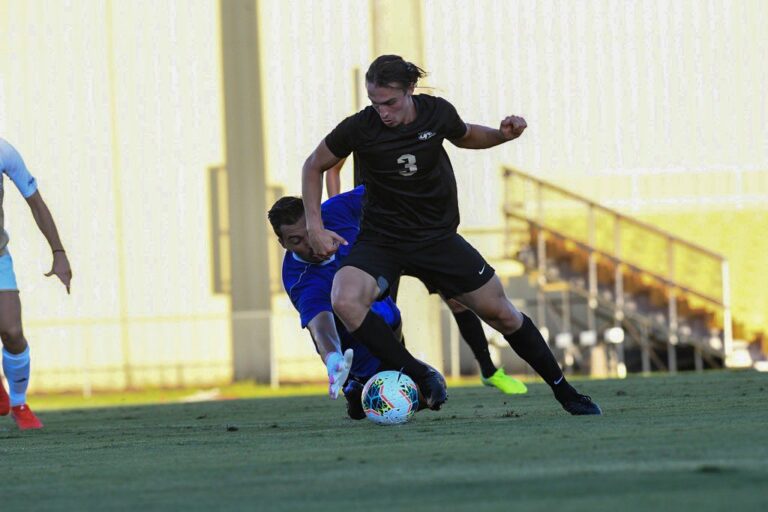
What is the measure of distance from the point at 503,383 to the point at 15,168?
347 cm

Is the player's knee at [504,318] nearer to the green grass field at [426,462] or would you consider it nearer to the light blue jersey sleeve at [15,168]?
the green grass field at [426,462]

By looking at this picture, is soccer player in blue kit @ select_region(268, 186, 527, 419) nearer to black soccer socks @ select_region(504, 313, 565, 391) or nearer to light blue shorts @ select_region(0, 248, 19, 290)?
black soccer socks @ select_region(504, 313, 565, 391)

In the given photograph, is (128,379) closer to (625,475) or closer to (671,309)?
(671,309)

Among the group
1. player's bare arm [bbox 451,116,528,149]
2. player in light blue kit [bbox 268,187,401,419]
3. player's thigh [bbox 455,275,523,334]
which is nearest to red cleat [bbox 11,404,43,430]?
player in light blue kit [bbox 268,187,401,419]

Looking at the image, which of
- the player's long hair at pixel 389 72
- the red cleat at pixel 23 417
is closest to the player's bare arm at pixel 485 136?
the player's long hair at pixel 389 72

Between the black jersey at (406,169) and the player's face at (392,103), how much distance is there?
6 centimetres

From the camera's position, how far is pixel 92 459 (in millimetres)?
5961

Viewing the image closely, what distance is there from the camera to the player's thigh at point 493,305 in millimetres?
7258

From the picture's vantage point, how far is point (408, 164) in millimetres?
6988

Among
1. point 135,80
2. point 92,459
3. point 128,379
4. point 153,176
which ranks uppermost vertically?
point 135,80

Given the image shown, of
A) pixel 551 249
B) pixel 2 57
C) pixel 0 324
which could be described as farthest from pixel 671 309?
pixel 0 324

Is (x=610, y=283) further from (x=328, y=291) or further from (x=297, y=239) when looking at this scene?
(x=297, y=239)

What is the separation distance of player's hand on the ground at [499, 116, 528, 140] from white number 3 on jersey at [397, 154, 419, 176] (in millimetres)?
429

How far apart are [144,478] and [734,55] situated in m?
17.9
